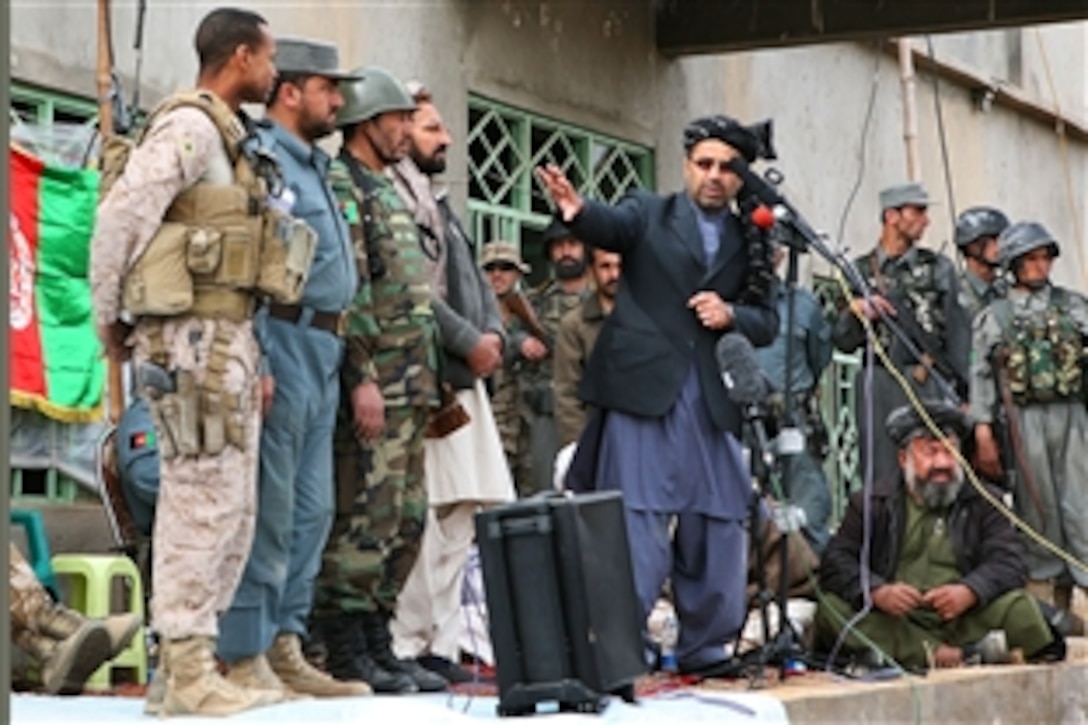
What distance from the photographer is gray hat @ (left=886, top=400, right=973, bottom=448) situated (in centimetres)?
1033

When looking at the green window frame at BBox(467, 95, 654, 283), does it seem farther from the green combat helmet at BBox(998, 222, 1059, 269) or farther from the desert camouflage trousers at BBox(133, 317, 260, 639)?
the desert camouflage trousers at BBox(133, 317, 260, 639)

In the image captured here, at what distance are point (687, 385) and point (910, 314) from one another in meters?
4.39

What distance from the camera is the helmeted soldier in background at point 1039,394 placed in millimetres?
12359

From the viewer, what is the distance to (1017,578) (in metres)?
10.1

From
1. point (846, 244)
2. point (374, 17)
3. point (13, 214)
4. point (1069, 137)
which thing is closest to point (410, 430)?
point (13, 214)

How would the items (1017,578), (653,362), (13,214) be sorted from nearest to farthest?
(653,362) < (13,214) < (1017,578)

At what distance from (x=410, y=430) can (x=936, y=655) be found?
3065mm

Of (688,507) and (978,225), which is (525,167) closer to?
(978,225)

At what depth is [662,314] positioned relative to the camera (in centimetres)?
837

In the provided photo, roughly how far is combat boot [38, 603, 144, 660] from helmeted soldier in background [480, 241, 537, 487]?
13.5 feet

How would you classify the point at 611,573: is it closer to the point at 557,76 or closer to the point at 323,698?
the point at 323,698

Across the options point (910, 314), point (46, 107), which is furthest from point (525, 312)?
point (46, 107)

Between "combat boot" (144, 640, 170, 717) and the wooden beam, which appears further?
the wooden beam

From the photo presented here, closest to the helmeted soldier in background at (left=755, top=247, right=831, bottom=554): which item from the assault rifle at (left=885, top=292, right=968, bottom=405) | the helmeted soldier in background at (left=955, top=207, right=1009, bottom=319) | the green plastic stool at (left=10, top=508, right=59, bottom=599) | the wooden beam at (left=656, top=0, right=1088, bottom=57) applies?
the assault rifle at (left=885, top=292, right=968, bottom=405)
